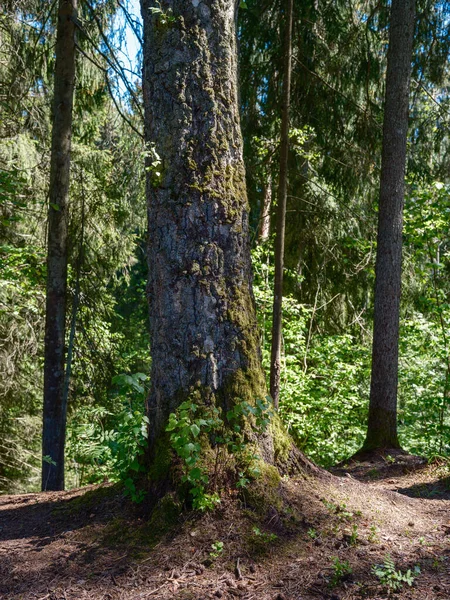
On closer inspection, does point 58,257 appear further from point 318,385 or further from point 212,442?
point 318,385

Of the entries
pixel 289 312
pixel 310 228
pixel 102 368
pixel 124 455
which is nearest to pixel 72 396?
pixel 102 368

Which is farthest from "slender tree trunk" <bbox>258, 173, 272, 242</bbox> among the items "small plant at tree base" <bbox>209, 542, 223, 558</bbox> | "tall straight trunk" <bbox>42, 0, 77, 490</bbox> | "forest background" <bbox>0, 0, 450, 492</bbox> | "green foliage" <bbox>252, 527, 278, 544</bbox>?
"small plant at tree base" <bbox>209, 542, 223, 558</bbox>

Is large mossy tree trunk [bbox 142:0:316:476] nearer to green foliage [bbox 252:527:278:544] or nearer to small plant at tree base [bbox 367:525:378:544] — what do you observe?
green foliage [bbox 252:527:278:544]

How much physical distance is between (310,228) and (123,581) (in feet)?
28.2

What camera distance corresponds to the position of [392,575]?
2898mm

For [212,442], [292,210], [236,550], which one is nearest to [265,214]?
[292,210]

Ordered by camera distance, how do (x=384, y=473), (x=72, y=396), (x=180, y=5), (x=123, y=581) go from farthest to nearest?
1. (x=72, y=396)
2. (x=384, y=473)
3. (x=180, y=5)
4. (x=123, y=581)

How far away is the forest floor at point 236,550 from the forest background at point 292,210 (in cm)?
375

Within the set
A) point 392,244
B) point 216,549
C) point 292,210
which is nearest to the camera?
point 216,549

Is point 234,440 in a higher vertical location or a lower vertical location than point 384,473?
higher

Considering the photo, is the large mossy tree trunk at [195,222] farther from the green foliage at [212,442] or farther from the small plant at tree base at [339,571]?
the small plant at tree base at [339,571]

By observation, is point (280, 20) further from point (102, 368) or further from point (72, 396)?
point (72, 396)

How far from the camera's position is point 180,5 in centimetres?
358

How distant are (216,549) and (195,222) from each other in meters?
1.94
